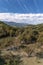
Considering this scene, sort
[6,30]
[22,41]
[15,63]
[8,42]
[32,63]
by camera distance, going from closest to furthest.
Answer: [15,63] < [32,63] < [8,42] < [22,41] < [6,30]

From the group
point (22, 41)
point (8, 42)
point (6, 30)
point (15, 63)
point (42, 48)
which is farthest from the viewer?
point (6, 30)

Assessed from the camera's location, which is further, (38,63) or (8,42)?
(8,42)

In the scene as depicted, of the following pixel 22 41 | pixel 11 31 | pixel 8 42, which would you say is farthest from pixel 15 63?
pixel 11 31

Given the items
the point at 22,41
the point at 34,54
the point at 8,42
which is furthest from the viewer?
the point at 22,41

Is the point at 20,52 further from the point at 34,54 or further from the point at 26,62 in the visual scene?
the point at 26,62

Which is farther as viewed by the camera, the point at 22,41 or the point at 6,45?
the point at 22,41

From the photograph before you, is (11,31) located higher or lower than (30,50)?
higher

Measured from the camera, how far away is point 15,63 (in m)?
19.4

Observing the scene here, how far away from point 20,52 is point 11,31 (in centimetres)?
1484

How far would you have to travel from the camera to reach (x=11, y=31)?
4088 centimetres

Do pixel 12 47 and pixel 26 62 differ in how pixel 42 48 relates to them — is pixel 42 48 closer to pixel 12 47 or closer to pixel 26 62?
pixel 12 47

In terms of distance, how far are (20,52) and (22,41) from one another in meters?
7.84

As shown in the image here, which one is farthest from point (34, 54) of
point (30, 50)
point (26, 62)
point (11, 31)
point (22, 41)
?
point (11, 31)

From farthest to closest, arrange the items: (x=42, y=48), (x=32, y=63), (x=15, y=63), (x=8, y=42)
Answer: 1. (x=8, y=42)
2. (x=42, y=48)
3. (x=32, y=63)
4. (x=15, y=63)
